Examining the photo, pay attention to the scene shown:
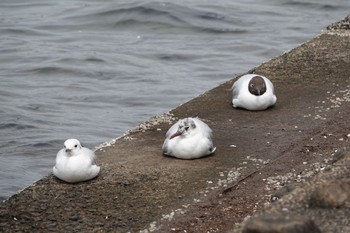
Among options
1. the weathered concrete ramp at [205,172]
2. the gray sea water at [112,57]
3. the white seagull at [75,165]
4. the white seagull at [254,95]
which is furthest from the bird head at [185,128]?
the gray sea water at [112,57]

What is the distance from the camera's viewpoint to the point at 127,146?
7.27 metres

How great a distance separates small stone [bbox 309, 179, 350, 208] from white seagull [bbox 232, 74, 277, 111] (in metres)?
2.53

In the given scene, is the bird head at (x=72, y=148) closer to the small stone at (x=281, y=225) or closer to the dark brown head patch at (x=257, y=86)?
the dark brown head patch at (x=257, y=86)

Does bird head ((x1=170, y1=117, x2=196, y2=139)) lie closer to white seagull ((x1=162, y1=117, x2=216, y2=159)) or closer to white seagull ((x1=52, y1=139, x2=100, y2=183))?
white seagull ((x1=162, y1=117, x2=216, y2=159))

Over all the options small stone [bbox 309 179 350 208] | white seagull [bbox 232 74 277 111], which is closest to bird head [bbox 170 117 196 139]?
white seagull [bbox 232 74 277 111]

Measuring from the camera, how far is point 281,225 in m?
4.64

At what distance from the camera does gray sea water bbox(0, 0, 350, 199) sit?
11258 mm

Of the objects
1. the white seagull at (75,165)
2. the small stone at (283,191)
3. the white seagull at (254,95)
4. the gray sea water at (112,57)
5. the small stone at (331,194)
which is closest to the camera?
the small stone at (331,194)

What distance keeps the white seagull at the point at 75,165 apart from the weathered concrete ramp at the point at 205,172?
5 cm

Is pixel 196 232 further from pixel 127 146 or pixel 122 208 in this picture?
pixel 127 146

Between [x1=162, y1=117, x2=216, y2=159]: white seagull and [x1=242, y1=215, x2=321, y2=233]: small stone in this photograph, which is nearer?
[x1=242, y1=215, x2=321, y2=233]: small stone

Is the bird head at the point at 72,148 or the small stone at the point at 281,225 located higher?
the small stone at the point at 281,225

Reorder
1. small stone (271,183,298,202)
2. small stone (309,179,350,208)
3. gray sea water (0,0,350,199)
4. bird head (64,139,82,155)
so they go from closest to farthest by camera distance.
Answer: small stone (309,179,350,208) < small stone (271,183,298,202) < bird head (64,139,82,155) < gray sea water (0,0,350,199)

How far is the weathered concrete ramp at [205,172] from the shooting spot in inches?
237
